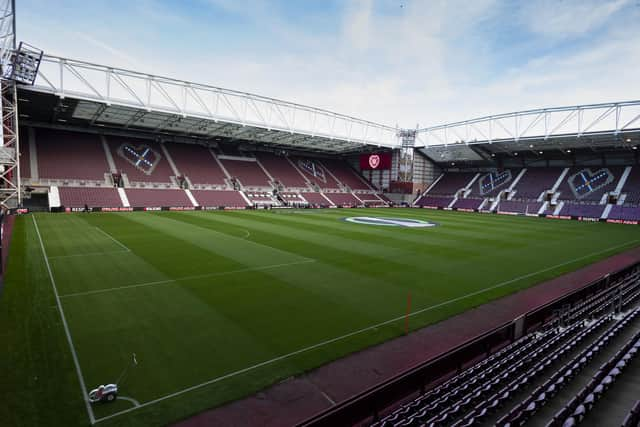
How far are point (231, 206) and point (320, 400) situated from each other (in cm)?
4250

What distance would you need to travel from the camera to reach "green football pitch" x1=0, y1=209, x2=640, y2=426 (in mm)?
6203

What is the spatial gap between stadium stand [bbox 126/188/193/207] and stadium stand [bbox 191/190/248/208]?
1.82m

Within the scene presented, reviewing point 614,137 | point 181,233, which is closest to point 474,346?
point 181,233

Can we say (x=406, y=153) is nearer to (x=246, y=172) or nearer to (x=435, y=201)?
(x=435, y=201)

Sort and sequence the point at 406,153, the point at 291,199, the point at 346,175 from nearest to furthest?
the point at 291,199, the point at 406,153, the point at 346,175

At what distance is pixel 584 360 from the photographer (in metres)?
6.04

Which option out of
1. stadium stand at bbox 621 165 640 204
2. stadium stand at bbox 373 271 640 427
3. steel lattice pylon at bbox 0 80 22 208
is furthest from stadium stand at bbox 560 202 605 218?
steel lattice pylon at bbox 0 80 22 208

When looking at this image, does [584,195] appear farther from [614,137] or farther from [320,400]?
[320,400]

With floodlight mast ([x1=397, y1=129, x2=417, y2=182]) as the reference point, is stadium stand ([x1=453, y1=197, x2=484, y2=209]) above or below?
below

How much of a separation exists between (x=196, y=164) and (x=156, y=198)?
11.5 meters

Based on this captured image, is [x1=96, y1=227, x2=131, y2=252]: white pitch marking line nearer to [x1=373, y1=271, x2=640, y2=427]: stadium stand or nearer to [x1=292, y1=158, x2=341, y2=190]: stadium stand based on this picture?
[x1=373, y1=271, x2=640, y2=427]: stadium stand

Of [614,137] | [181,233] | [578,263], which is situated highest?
[614,137]

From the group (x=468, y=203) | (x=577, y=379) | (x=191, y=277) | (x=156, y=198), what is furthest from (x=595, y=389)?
(x=468, y=203)

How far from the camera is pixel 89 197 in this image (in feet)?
126
